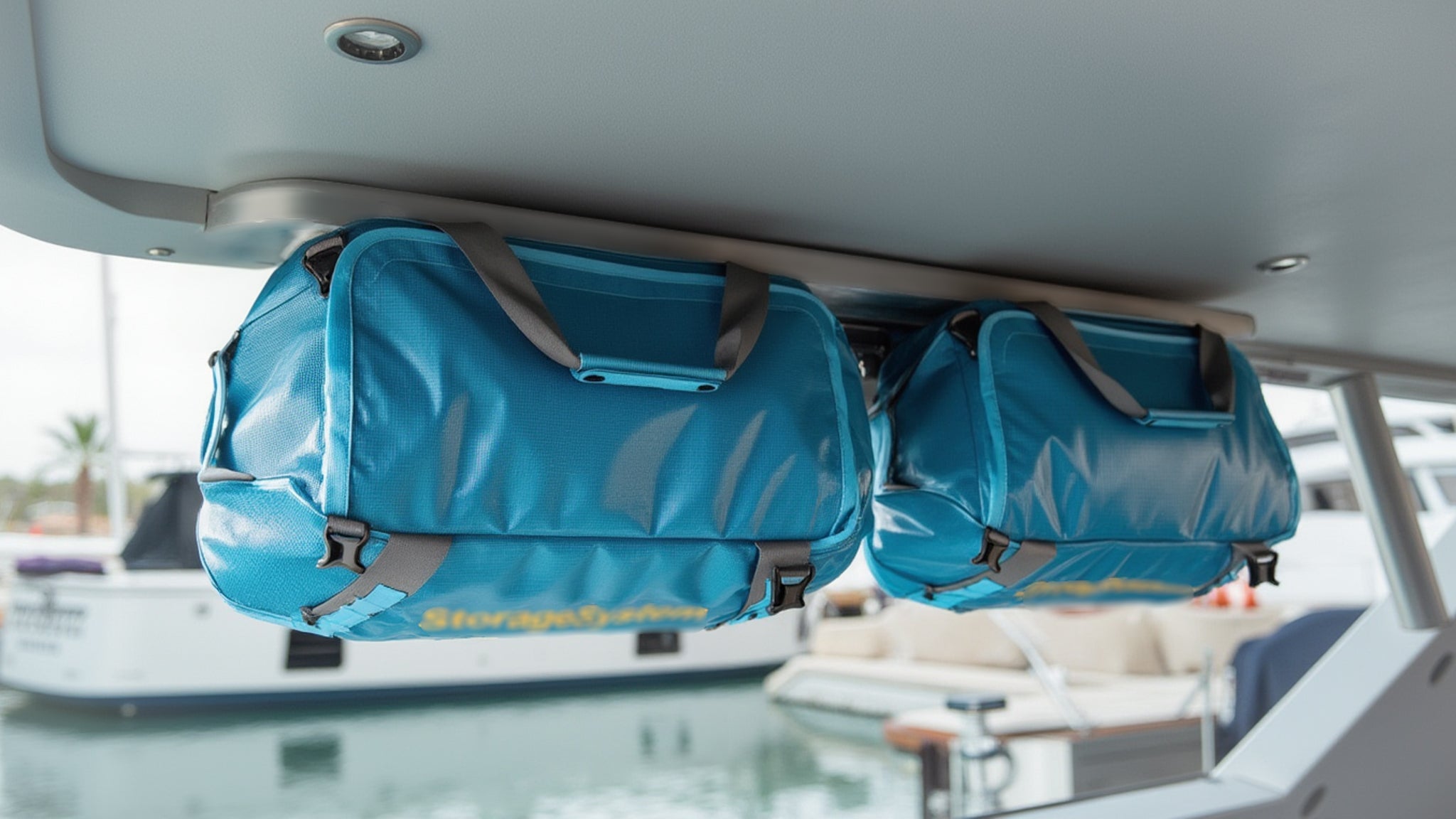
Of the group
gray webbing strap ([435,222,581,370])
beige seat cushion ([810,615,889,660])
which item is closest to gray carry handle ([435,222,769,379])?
gray webbing strap ([435,222,581,370])

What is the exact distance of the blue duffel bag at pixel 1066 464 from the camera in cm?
105

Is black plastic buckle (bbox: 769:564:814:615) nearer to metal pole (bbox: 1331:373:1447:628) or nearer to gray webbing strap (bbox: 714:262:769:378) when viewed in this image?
gray webbing strap (bbox: 714:262:769:378)

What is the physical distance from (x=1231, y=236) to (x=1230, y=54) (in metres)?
0.47

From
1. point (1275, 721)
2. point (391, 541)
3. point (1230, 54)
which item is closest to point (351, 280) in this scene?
point (391, 541)

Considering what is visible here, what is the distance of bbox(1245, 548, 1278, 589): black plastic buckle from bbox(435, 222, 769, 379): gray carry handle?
0.74m

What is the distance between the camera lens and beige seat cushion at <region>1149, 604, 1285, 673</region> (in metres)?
5.38

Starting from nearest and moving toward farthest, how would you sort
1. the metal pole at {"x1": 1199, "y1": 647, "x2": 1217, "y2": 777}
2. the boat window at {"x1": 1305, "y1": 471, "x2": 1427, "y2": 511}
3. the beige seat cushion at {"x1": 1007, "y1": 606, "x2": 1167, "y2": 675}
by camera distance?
the metal pole at {"x1": 1199, "y1": 647, "x2": 1217, "y2": 777}, the beige seat cushion at {"x1": 1007, "y1": 606, "x2": 1167, "y2": 675}, the boat window at {"x1": 1305, "y1": 471, "x2": 1427, "y2": 511}

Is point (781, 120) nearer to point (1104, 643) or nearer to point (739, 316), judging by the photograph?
point (739, 316)

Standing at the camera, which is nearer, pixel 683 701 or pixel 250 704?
pixel 250 704

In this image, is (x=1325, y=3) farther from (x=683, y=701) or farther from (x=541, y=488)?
(x=683, y=701)

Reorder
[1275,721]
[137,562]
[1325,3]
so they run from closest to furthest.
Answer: [1325,3]
[1275,721]
[137,562]

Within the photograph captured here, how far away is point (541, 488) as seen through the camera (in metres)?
0.80

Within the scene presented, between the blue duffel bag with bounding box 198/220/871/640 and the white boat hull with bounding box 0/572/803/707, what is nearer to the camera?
the blue duffel bag with bounding box 198/220/871/640

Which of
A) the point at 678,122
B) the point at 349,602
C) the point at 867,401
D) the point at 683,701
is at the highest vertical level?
the point at 678,122
